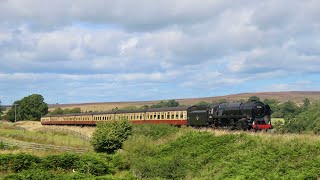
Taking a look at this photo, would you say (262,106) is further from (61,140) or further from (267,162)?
(61,140)

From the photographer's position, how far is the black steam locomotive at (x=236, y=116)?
38.7 metres

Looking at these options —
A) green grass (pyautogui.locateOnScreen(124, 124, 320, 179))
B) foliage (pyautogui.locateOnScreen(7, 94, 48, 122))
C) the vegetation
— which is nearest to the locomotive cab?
green grass (pyautogui.locateOnScreen(124, 124, 320, 179))

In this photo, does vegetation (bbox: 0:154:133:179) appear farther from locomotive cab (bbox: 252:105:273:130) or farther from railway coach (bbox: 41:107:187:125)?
railway coach (bbox: 41:107:187:125)

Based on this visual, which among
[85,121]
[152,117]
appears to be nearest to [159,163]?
[152,117]

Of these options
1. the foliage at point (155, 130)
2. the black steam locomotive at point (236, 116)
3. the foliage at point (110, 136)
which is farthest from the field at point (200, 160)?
the foliage at point (110, 136)

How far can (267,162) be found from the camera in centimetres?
2509

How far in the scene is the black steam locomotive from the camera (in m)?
38.7

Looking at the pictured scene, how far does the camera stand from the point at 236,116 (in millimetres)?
40906

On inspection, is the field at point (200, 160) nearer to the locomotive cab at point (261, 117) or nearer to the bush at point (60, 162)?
the bush at point (60, 162)

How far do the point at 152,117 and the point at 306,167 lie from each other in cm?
3855

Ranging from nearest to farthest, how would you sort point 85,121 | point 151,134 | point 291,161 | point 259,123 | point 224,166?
point 291,161
point 224,166
point 259,123
point 151,134
point 85,121

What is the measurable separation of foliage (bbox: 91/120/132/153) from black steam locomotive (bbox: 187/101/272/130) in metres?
9.10

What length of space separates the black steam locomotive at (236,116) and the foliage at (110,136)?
29.9 ft

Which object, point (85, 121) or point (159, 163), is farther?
point (85, 121)
